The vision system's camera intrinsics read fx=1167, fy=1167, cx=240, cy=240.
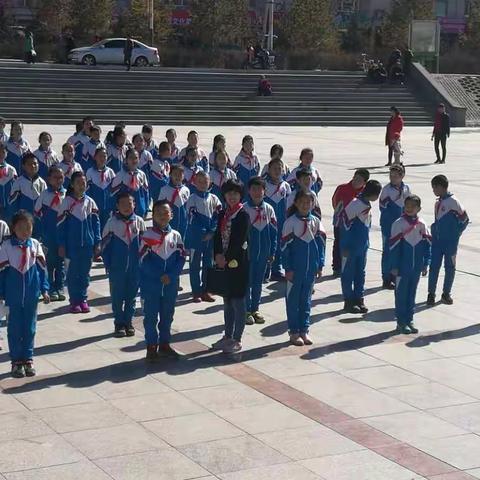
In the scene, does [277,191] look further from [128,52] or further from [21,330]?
[128,52]

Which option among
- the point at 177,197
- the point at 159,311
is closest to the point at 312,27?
the point at 177,197

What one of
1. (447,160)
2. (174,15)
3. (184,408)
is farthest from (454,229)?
(174,15)

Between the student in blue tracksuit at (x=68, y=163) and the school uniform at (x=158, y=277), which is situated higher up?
the student in blue tracksuit at (x=68, y=163)

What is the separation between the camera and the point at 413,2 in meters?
64.6

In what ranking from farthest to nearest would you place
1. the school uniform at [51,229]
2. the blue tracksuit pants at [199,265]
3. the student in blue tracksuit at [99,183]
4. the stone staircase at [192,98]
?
the stone staircase at [192,98], the student in blue tracksuit at [99,183], the blue tracksuit pants at [199,265], the school uniform at [51,229]

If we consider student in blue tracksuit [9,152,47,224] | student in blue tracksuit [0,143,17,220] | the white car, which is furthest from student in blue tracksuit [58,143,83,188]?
the white car

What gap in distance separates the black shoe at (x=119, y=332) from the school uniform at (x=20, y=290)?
65.0 inches

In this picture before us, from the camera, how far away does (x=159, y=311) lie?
11484 mm

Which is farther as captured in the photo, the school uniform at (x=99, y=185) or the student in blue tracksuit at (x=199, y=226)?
the school uniform at (x=99, y=185)

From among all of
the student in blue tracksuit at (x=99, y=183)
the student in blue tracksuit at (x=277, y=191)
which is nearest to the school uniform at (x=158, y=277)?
the student in blue tracksuit at (x=277, y=191)

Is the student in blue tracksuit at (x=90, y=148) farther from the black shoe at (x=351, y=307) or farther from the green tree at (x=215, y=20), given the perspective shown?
the green tree at (x=215, y=20)

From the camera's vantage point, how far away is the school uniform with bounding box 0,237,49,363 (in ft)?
35.4

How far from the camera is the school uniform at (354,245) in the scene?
13734 mm

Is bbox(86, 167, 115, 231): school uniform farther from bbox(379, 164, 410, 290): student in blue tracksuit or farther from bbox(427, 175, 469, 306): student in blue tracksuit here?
bbox(427, 175, 469, 306): student in blue tracksuit
